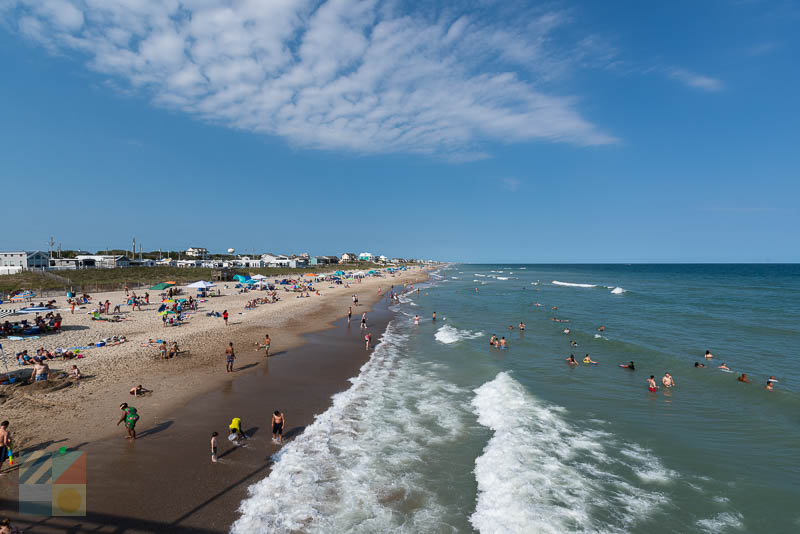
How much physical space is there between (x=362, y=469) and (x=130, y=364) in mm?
13844

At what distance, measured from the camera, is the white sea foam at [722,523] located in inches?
307

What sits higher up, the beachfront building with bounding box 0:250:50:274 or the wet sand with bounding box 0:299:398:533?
the beachfront building with bounding box 0:250:50:274

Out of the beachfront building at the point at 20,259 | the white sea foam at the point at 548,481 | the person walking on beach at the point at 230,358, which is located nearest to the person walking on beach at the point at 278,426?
the white sea foam at the point at 548,481

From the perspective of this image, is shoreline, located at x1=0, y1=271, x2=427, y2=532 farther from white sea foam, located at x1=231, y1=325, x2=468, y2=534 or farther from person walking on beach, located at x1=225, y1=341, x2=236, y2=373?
white sea foam, located at x1=231, y1=325, x2=468, y2=534

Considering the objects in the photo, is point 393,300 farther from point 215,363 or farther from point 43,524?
point 43,524

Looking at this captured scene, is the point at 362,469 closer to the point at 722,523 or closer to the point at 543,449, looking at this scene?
the point at 543,449

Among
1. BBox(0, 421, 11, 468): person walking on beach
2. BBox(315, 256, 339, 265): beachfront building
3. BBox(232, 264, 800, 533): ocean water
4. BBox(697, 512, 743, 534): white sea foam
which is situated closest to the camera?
BBox(697, 512, 743, 534): white sea foam

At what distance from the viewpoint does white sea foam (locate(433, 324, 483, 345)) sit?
25234mm

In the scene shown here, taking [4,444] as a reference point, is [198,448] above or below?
below

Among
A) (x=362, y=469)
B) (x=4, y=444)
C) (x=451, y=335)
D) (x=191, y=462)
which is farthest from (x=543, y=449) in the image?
(x=451, y=335)

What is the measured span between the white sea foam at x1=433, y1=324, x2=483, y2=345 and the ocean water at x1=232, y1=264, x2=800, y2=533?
267cm

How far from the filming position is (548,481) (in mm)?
9359

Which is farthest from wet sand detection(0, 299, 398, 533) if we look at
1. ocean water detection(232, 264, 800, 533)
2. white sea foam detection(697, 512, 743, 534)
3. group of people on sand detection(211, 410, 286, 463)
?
white sea foam detection(697, 512, 743, 534)

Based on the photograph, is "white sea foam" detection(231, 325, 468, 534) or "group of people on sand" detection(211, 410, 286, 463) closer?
"white sea foam" detection(231, 325, 468, 534)
